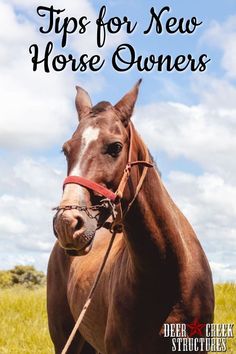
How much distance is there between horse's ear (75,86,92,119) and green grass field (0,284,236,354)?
4.29 m

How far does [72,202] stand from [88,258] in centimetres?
270

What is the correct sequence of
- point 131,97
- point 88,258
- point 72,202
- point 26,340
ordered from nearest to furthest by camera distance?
point 72,202 < point 131,97 < point 88,258 < point 26,340

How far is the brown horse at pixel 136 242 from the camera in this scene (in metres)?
3.70

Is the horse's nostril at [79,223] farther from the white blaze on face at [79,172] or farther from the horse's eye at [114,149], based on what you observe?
the horse's eye at [114,149]

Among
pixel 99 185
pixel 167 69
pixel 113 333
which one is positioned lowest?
pixel 113 333

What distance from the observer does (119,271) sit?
15.1 ft

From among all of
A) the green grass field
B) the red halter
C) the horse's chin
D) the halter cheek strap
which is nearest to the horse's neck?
the red halter

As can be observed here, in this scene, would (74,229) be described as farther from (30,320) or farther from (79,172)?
(30,320)

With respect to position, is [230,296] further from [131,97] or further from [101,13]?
Answer: [131,97]

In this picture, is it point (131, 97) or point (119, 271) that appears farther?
point (119, 271)

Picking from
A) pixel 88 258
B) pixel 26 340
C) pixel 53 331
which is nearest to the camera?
pixel 88 258

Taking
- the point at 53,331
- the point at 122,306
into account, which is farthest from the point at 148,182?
the point at 53,331

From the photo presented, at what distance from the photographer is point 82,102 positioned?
446cm

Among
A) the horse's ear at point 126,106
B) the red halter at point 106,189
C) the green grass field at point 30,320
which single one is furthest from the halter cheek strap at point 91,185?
the green grass field at point 30,320
